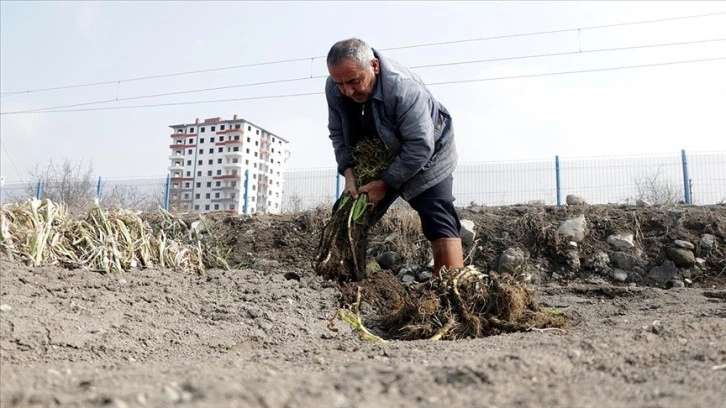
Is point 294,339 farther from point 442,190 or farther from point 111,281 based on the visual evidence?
point 442,190

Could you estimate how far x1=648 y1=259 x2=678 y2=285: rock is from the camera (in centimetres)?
488

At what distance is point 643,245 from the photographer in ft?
17.1

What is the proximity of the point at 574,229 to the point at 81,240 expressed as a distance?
4348 millimetres

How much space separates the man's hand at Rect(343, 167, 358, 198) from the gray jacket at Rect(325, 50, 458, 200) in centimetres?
22

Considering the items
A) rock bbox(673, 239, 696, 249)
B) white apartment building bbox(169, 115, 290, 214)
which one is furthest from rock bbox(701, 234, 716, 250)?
white apartment building bbox(169, 115, 290, 214)

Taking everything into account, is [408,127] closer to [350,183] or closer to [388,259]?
[350,183]

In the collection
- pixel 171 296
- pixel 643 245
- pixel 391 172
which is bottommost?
pixel 171 296

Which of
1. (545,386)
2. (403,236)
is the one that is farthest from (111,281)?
(403,236)

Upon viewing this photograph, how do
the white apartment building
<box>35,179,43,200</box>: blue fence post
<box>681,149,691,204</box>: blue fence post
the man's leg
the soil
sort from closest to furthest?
1. the soil
2. the man's leg
3. <box>681,149,691,204</box>: blue fence post
4. <box>35,179,43,200</box>: blue fence post
5. the white apartment building

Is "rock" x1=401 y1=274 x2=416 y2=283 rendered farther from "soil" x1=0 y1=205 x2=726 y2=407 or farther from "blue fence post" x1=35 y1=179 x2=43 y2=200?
"blue fence post" x1=35 y1=179 x2=43 y2=200

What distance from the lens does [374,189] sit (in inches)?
128

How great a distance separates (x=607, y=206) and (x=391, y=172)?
386cm

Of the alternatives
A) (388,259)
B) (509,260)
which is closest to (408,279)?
(388,259)

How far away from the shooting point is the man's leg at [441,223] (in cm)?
311
